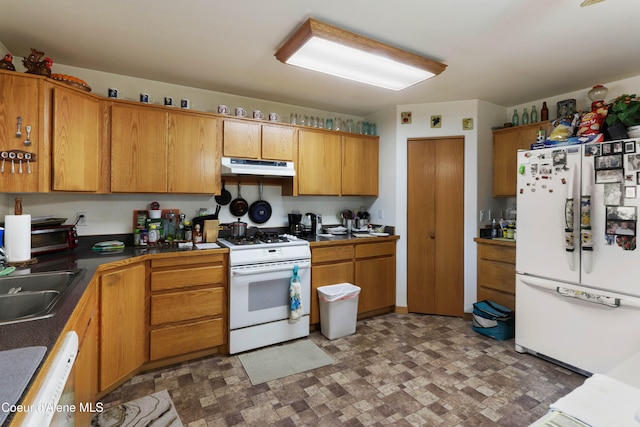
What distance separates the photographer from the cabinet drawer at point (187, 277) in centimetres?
235

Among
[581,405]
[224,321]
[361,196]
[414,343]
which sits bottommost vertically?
[414,343]

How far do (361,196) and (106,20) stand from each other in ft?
10.0

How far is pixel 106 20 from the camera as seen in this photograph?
1.92 m

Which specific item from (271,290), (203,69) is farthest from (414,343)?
(203,69)

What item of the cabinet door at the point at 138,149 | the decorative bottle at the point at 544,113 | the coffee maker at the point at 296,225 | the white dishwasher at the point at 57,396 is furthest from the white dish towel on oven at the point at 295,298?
the decorative bottle at the point at 544,113

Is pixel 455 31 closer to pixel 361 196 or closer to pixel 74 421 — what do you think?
pixel 361 196

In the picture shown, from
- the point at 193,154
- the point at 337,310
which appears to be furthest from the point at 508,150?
the point at 193,154

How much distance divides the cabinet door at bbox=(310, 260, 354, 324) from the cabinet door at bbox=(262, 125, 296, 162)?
1.22 meters

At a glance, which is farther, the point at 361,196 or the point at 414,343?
the point at 361,196

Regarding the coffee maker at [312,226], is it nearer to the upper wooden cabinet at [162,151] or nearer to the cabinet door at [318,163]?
the cabinet door at [318,163]

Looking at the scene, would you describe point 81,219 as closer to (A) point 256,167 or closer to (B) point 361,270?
(A) point 256,167

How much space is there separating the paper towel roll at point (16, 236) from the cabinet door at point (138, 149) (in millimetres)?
682

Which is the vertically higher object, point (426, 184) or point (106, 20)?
point (106, 20)

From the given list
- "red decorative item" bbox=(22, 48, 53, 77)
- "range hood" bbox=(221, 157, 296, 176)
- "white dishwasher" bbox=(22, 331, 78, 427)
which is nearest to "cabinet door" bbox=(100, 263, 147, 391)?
"white dishwasher" bbox=(22, 331, 78, 427)
